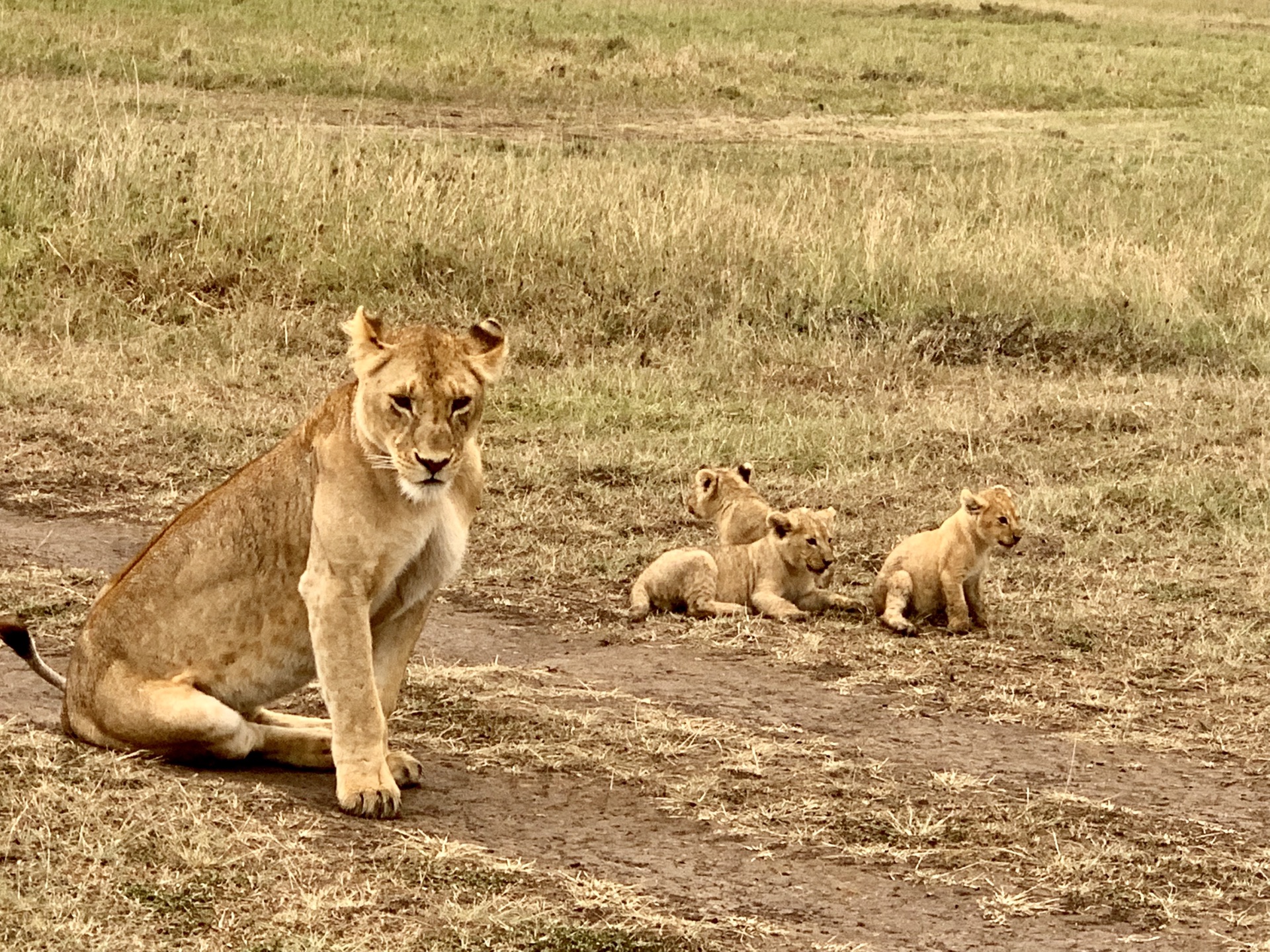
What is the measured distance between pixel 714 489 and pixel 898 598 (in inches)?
44.5

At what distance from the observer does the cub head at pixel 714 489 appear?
7.76m

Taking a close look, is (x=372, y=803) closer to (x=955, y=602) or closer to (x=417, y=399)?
(x=417, y=399)

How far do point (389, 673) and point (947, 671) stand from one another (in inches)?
88.6

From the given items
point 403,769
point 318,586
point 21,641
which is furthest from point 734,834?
point 21,641

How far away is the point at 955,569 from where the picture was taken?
22.4 ft

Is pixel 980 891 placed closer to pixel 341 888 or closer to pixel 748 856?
pixel 748 856

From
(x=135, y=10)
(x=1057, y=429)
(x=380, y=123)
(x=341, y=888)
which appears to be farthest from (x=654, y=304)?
(x=135, y=10)

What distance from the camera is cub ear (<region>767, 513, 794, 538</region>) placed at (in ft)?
23.3

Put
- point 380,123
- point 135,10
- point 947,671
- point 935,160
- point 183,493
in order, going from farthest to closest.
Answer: point 135,10
point 380,123
point 935,160
point 183,493
point 947,671

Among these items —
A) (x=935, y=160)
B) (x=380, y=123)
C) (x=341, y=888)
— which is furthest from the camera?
(x=380, y=123)

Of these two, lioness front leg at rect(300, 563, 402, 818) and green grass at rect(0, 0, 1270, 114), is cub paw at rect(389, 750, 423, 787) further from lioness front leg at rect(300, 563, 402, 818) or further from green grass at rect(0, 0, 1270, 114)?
green grass at rect(0, 0, 1270, 114)

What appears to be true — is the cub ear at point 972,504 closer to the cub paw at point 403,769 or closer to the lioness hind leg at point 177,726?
the cub paw at point 403,769

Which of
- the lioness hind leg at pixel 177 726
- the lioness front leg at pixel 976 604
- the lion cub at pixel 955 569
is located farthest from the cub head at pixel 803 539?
the lioness hind leg at pixel 177 726

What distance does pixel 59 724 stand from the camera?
4.98 meters
